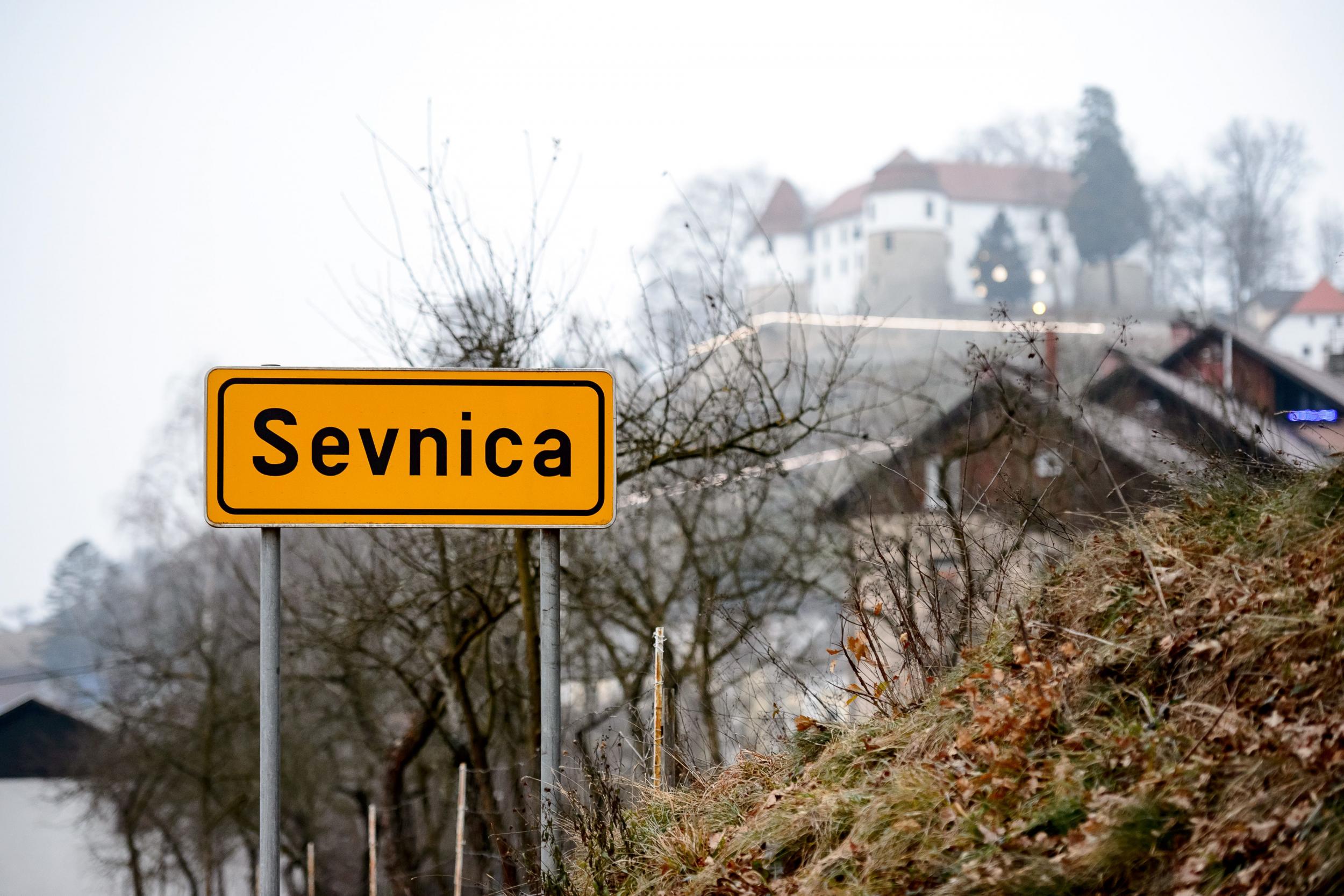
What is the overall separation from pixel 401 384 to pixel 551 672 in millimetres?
1176

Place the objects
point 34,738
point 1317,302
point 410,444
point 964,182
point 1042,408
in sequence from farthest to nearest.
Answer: point 964,182
point 1317,302
point 34,738
point 1042,408
point 410,444

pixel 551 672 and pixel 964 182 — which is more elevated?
pixel 964 182

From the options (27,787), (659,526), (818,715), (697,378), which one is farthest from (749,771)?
(27,787)

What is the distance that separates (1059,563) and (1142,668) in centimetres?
129

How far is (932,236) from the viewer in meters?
109

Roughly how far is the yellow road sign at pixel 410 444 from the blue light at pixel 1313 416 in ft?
9.26

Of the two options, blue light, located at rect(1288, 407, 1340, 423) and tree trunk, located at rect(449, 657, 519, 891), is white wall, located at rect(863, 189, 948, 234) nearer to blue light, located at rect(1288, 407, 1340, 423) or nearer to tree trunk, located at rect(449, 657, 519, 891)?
tree trunk, located at rect(449, 657, 519, 891)

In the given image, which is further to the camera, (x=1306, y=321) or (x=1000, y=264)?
(x=1000, y=264)

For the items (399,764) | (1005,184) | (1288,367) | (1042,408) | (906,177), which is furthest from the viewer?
(1005,184)

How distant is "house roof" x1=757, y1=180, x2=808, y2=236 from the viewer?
119375 millimetres

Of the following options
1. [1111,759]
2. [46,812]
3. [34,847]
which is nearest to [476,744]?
[1111,759]

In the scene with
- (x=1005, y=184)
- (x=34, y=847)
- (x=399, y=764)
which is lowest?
(x=34, y=847)

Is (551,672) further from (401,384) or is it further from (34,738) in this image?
(34,738)

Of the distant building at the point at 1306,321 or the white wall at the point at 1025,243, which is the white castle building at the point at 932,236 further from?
the distant building at the point at 1306,321
